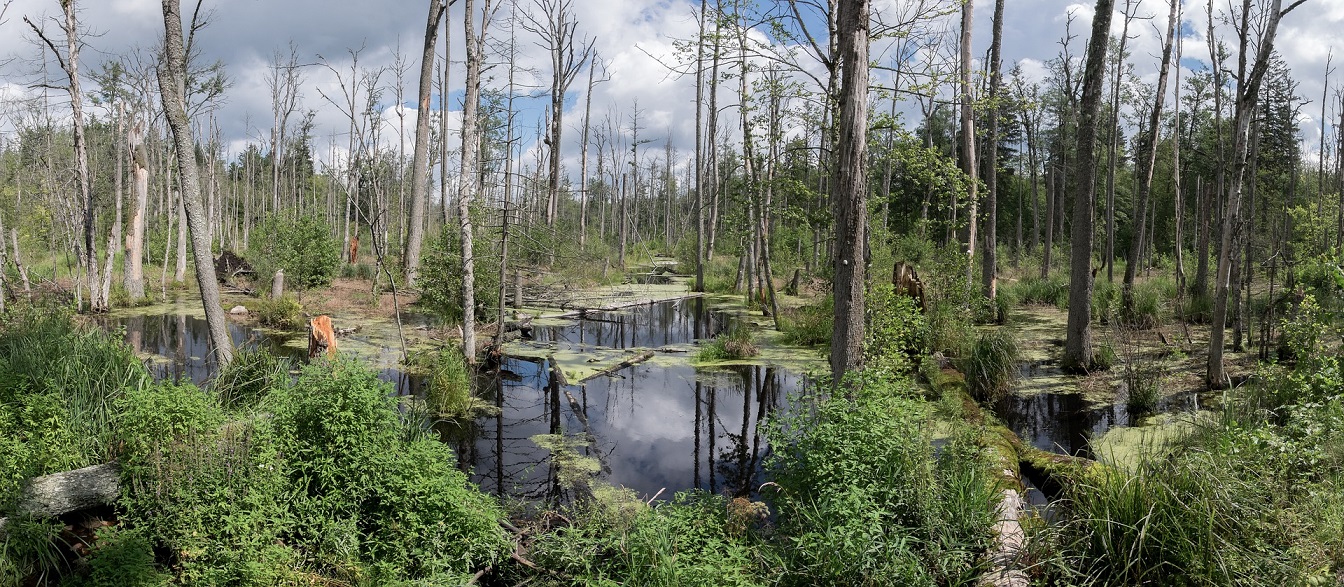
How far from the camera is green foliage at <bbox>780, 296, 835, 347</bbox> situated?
1243 cm

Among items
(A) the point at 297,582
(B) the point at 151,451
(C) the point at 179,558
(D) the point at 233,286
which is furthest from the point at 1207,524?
(D) the point at 233,286

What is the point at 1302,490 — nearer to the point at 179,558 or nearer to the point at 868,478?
the point at 868,478

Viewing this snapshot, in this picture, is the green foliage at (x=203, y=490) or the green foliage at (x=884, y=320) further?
the green foliage at (x=884, y=320)

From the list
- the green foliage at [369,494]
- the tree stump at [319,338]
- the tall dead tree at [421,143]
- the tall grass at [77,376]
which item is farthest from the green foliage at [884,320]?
the tall dead tree at [421,143]

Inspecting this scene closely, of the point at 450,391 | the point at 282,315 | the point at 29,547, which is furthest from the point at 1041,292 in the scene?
the point at 29,547

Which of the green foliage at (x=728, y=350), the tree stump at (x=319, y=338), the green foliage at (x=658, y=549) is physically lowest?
the green foliage at (x=658, y=549)

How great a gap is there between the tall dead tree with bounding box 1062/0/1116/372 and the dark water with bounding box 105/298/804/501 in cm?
406

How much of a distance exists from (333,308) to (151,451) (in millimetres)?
13531

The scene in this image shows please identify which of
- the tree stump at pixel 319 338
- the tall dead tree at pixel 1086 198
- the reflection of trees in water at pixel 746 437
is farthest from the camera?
the tree stump at pixel 319 338

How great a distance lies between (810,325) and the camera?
13.2m

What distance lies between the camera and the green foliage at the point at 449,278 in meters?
13.2

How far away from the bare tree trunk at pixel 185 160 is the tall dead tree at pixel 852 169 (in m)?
6.45

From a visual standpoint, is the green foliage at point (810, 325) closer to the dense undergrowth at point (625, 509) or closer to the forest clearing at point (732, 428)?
the forest clearing at point (732, 428)

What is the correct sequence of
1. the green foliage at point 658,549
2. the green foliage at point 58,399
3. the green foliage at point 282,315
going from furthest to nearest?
1. the green foliage at point 282,315
2. the green foliage at point 58,399
3. the green foliage at point 658,549
